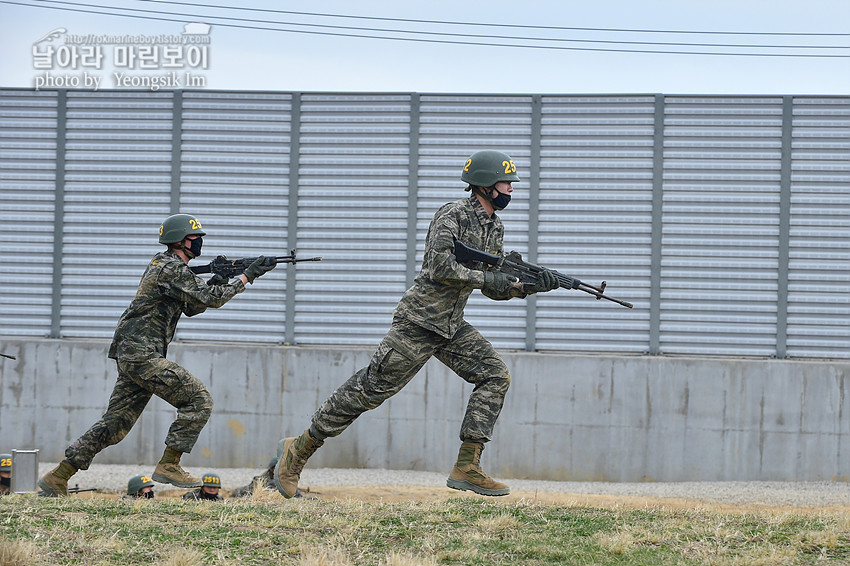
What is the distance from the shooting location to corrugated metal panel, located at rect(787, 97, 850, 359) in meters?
14.7

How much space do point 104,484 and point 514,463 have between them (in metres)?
5.67

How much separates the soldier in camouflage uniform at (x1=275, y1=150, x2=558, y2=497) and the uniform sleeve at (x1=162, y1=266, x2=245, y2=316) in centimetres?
181

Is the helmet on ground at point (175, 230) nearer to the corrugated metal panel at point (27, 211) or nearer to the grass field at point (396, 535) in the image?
the grass field at point (396, 535)

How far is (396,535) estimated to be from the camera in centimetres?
616

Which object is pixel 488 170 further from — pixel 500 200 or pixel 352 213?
pixel 352 213

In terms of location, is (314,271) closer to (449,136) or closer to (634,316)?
(449,136)

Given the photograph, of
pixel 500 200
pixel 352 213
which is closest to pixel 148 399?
pixel 500 200

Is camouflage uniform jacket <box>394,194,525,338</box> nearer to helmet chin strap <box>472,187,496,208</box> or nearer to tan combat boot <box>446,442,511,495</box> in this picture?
helmet chin strap <box>472,187,496,208</box>

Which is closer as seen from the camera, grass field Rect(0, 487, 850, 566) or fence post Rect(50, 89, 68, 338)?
grass field Rect(0, 487, 850, 566)

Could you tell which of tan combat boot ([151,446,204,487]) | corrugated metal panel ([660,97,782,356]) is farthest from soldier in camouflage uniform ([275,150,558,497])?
corrugated metal panel ([660,97,782,356])

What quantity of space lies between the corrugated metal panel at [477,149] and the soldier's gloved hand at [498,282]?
8.03 m

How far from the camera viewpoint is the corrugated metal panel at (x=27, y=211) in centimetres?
1573

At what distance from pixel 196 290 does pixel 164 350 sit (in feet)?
2.37

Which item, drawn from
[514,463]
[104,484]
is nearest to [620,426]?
[514,463]
